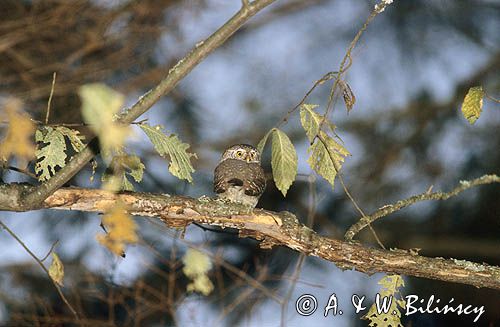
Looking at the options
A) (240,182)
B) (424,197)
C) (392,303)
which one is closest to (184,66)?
(240,182)

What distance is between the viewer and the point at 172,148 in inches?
74.3

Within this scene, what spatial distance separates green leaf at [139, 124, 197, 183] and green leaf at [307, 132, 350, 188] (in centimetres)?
32

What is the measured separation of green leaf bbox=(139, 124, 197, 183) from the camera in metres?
1.85

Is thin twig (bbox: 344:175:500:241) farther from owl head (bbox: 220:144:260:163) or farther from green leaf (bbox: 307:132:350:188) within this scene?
owl head (bbox: 220:144:260:163)

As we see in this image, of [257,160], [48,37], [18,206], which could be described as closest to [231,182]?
[257,160]

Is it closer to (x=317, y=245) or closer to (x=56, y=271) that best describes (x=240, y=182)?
(x=317, y=245)

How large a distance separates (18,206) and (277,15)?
3799mm

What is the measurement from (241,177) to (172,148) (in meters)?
0.32

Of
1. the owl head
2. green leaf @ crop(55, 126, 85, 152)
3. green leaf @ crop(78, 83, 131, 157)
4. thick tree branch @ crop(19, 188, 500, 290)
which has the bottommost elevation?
green leaf @ crop(78, 83, 131, 157)

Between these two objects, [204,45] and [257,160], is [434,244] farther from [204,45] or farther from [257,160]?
[204,45]

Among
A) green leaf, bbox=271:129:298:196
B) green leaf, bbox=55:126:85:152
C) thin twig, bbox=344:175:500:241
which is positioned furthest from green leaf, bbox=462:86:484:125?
green leaf, bbox=55:126:85:152

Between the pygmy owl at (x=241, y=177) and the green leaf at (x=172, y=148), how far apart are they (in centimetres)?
22

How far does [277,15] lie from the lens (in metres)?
5.36

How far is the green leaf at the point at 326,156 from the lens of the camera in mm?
1951
